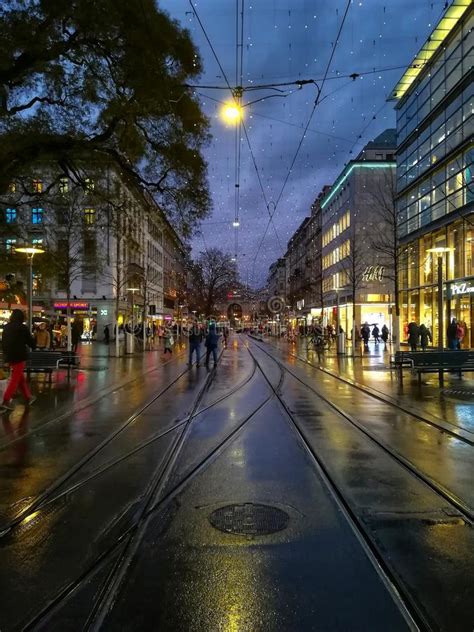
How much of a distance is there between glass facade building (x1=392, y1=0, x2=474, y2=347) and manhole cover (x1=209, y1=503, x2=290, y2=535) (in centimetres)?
2286

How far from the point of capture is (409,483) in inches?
250

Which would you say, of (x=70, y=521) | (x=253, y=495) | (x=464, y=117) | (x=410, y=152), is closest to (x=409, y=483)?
(x=253, y=495)

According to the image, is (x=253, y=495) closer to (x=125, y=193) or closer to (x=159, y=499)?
(x=159, y=499)

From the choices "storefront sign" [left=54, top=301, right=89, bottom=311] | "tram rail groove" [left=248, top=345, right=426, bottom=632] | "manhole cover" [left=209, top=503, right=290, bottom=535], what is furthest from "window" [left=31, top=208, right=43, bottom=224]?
"manhole cover" [left=209, top=503, right=290, bottom=535]

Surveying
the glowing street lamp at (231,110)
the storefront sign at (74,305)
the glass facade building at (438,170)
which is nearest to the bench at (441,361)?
the glowing street lamp at (231,110)

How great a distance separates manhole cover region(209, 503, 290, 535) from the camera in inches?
192

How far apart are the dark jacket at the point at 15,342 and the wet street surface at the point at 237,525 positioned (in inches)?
65.3

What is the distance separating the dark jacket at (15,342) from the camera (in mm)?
11500

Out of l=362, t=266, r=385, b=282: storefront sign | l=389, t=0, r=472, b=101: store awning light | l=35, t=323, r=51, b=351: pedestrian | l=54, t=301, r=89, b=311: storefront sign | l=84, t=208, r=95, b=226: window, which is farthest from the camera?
l=54, t=301, r=89, b=311: storefront sign

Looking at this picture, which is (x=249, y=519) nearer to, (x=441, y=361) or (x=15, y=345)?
(x=15, y=345)

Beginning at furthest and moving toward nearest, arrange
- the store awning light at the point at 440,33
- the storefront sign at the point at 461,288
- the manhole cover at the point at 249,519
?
the storefront sign at the point at 461,288
the store awning light at the point at 440,33
the manhole cover at the point at 249,519

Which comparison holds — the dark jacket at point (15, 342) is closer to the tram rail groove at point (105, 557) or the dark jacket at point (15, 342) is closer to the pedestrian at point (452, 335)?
the tram rail groove at point (105, 557)

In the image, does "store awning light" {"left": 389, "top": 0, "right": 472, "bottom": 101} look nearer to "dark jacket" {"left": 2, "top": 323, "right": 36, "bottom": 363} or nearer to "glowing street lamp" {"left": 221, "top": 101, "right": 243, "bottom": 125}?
"glowing street lamp" {"left": 221, "top": 101, "right": 243, "bottom": 125}

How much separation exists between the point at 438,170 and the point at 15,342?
98.4 ft
